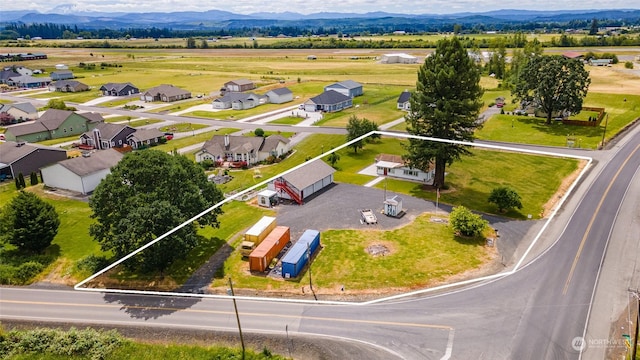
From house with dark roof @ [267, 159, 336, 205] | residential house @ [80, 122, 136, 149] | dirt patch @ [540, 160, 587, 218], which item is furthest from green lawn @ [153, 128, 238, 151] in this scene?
dirt patch @ [540, 160, 587, 218]

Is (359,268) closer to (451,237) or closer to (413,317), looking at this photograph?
(413,317)

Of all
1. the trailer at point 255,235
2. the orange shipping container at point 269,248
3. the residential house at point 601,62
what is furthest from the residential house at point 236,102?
the residential house at point 601,62

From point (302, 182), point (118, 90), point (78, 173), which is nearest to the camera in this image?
point (302, 182)

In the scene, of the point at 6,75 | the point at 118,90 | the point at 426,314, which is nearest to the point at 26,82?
the point at 6,75

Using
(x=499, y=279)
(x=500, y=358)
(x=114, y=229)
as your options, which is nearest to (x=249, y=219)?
(x=114, y=229)

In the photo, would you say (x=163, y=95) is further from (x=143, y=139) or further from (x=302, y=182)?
(x=302, y=182)

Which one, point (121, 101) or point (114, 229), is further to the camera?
point (121, 101)

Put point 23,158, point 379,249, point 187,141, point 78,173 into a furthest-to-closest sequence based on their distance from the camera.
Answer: point 187,141
point 23,158
point 78,173
point 379,249

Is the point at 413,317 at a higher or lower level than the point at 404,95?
lower
